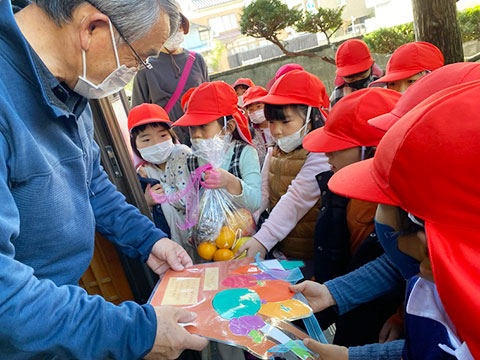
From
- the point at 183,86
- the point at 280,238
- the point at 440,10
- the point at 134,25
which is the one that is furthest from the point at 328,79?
the point at 134,25

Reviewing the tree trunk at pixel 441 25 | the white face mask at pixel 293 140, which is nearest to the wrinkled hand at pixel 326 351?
the white face mask at pixel 293 140

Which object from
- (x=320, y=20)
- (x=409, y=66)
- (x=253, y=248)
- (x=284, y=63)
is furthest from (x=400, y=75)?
(x=284, y=63)

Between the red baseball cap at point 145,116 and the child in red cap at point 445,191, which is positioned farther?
the red baseball cap at point 145,116

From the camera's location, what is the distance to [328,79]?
11.2 m

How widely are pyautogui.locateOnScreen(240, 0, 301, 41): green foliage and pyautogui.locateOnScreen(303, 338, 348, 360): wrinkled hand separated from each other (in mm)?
7774

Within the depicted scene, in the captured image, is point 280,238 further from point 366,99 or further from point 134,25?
point 134,25

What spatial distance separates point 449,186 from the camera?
2.61 ft

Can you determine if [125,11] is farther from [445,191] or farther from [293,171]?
[293,171]

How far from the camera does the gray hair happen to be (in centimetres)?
124

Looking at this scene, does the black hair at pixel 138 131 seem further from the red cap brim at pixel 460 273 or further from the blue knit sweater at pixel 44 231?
the red cap brim at pixel 460 273

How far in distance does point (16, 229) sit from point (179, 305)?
0.66m

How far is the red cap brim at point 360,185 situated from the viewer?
987 millimetres

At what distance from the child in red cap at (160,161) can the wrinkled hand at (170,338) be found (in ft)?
4.61

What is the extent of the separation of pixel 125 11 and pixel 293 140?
55.9 inches
